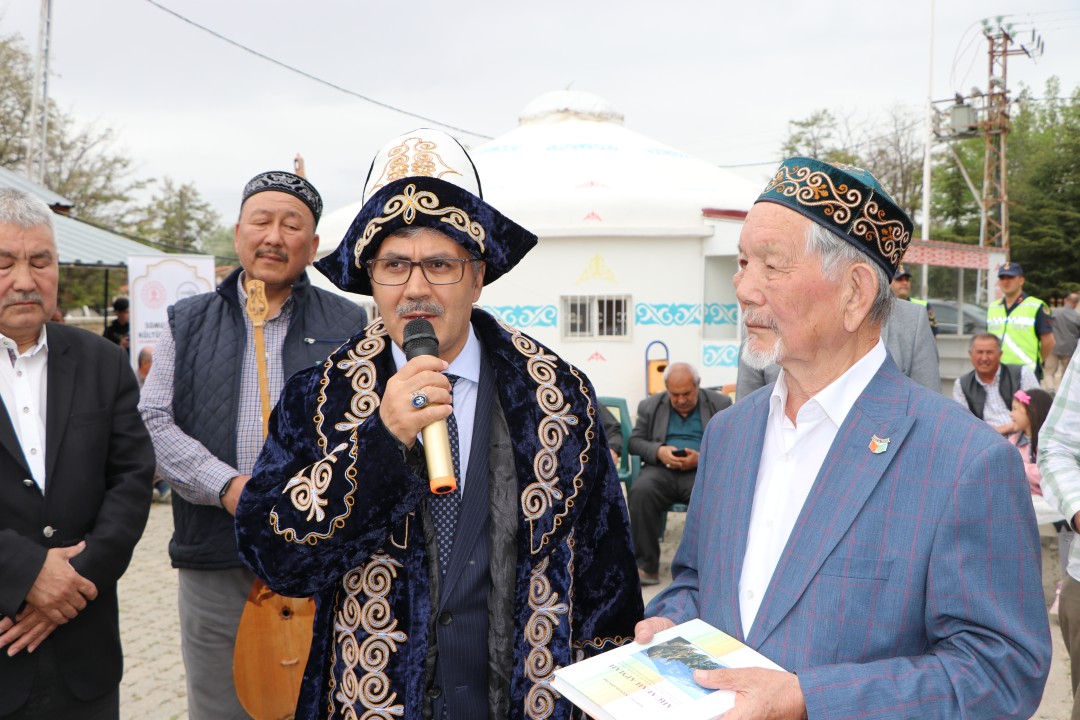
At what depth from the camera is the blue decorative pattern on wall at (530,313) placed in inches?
527

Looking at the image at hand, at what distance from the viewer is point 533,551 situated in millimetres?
1916

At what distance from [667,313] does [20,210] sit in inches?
447

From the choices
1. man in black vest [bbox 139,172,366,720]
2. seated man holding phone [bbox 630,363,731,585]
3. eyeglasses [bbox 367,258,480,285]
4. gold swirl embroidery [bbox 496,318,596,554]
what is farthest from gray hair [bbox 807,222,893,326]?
seated man holding phone [bbox 630,363,731,585]

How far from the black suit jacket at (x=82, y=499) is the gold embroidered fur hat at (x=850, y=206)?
2414 mm

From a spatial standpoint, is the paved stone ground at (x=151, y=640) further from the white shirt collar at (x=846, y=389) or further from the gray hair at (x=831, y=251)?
the gray hair at (x=831, y=251)

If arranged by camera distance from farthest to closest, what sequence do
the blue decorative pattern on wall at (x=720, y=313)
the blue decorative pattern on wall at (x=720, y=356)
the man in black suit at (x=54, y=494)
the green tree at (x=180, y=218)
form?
the green tree at (x=180, y=218)
the blue decorative pattern on wall at (x=720, y=313)
the blue decorative pattern on wall at (x=720, y=356)
the man in black suit at (x=54, y=494)

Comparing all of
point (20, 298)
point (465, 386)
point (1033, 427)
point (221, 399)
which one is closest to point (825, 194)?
point (465, 386)

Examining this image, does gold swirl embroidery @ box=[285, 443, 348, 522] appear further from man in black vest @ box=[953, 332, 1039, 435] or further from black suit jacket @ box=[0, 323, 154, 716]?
man in black vest @ box=[953, 332, 1039, 435]

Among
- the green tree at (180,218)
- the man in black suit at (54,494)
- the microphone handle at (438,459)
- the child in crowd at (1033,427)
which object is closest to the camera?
the microphone handle at (438,459)

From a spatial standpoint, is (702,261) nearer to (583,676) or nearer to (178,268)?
(178,268)

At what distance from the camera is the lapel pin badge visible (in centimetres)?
163

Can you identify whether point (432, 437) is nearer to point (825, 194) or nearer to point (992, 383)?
point (825, 194)

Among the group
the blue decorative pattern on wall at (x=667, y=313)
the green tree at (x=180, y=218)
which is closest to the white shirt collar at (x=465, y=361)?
the blue decorative pattern on wall at (x=667, y=313)

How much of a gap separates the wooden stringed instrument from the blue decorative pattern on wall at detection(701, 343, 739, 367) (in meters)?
11.0
